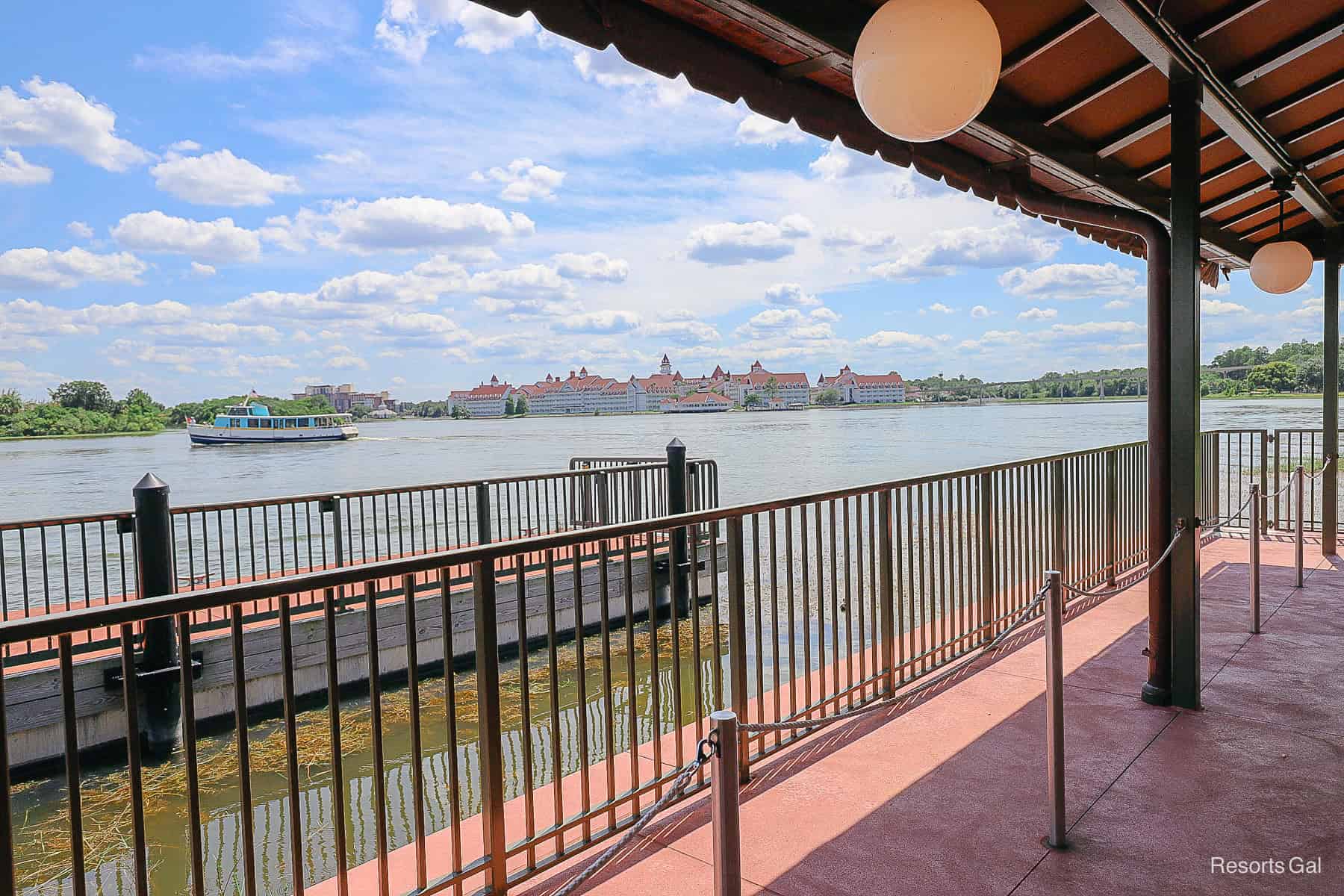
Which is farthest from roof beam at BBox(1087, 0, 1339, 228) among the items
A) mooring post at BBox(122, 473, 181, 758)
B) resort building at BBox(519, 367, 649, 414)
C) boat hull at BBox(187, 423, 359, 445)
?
boat hull at BBox(187, 423, 359, 445)

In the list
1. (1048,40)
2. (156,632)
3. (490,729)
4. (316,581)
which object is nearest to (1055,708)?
(490,729)

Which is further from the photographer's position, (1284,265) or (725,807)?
(1284,265)

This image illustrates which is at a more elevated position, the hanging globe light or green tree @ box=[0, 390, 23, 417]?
green tree @ box=[0, 390, 23, 417]

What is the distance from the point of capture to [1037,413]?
10469 cm

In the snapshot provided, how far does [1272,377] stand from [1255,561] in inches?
542

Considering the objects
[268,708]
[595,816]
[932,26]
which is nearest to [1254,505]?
[932,26]

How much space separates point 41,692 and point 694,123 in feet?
206

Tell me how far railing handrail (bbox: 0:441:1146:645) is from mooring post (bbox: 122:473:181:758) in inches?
170

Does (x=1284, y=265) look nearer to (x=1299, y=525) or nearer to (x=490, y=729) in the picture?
(x=1299, y=525)

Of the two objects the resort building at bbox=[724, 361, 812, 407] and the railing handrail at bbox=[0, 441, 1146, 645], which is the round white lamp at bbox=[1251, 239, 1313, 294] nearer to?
the railing handrail at bbox=[0, 441, 1146, 645]

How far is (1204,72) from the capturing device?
10.6 ft

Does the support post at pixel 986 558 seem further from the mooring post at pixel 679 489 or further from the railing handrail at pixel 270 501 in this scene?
the railing handrail at pixel 270 501

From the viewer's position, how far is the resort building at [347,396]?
54406mm

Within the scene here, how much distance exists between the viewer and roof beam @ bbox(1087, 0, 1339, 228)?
8.84 ft
